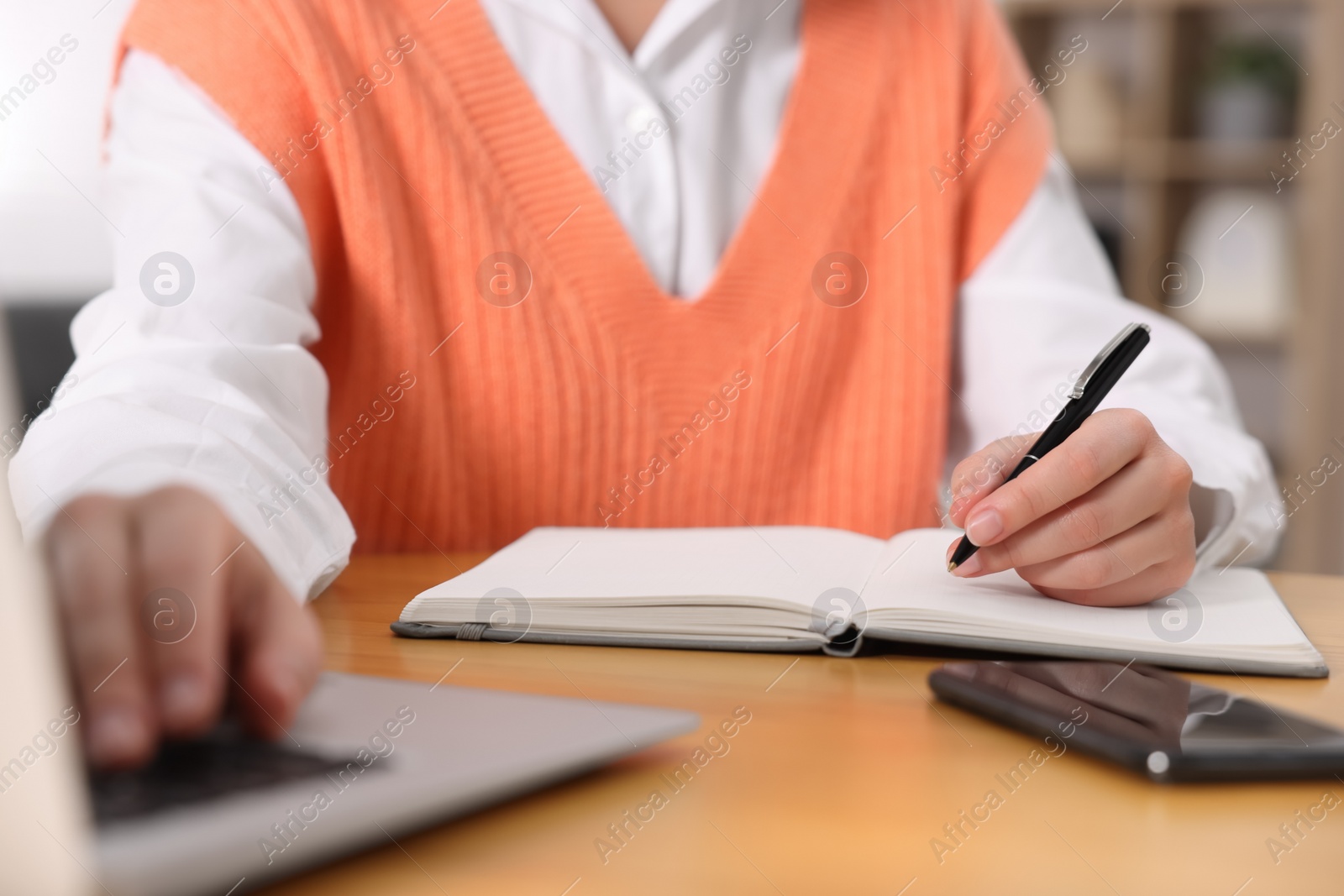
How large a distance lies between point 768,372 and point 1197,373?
1.20ft

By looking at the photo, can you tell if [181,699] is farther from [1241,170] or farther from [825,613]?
[1241,170]

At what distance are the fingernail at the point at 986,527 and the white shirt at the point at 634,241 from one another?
0.74ft

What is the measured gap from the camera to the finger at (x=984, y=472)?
0.63 metres

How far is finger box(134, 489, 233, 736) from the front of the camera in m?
0.28

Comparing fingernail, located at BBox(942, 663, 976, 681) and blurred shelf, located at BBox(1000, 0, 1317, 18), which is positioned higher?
fingernail, located at BBox(942, 663, 976, 681)

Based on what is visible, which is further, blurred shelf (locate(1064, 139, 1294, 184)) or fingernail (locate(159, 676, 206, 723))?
blurred shelf (locate(1064, 139, 1294, 184))

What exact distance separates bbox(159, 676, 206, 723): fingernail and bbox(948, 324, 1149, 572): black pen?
43cm

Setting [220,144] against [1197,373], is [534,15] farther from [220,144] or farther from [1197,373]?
[1197,373]

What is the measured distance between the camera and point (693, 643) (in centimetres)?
57

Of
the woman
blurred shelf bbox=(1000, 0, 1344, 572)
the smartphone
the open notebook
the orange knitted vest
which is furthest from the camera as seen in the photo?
blurred shelf bbox=(1000, 0, 1344, 572)

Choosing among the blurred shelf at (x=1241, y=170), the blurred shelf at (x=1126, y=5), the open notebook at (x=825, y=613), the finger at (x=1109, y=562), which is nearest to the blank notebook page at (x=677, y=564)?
the open notebook at (x=825, y=613)

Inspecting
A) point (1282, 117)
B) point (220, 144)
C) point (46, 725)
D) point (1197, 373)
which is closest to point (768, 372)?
point (1197, 373)

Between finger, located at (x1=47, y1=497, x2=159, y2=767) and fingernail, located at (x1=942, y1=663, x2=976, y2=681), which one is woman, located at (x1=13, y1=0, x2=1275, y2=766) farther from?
finger, located at (x1=47, y1=497, x2=159, y2=767)

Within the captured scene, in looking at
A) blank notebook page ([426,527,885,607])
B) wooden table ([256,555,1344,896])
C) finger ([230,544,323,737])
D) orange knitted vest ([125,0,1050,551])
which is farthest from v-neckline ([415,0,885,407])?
finger ([230,544,323,737])
